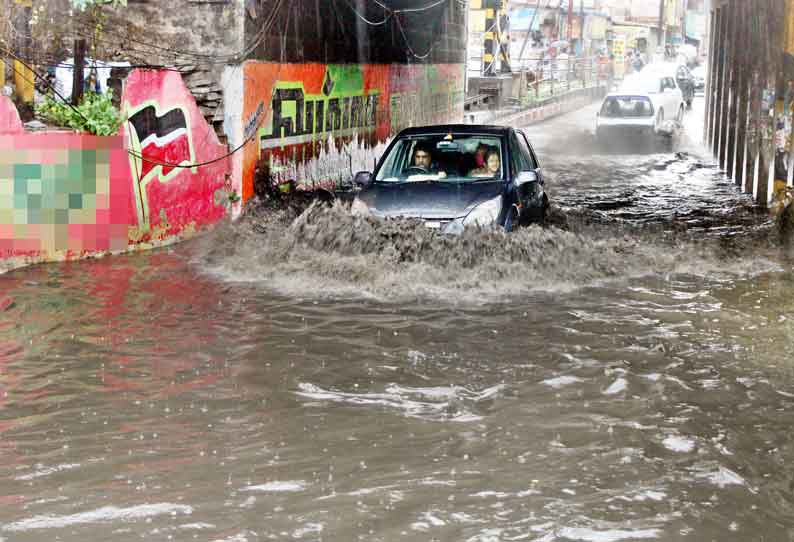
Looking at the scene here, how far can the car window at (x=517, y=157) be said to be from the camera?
490 inches

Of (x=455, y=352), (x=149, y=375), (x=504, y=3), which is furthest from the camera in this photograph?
(x=504, y=3)

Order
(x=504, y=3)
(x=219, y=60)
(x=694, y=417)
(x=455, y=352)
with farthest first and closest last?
1. (x=504, y=3)
2. (x=219, y=60)
3. (x=455, y=352)
4. (x=694, y=417)

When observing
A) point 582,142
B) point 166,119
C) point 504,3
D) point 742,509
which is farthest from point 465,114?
point 742,509

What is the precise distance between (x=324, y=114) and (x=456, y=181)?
25.9 feet

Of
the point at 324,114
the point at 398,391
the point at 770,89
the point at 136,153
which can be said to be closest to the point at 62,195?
the point at 136,153

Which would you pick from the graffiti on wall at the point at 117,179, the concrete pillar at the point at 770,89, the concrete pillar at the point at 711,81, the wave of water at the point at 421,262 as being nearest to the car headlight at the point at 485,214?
the wave of water at the point at 421,262

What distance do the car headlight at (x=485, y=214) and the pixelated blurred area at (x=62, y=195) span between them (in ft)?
13.8

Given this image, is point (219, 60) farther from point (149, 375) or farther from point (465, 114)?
point (465, 114)

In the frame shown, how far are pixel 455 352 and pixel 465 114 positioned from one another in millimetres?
27527

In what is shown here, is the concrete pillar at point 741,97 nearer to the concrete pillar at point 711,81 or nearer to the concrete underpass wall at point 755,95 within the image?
the concrete underpass wall at point 755,95

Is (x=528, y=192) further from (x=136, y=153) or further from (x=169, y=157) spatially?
(x=136, y=153)

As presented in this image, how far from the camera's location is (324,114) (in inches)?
768

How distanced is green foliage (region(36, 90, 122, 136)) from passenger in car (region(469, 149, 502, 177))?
13.7ft

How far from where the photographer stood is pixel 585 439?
20.5 feet
